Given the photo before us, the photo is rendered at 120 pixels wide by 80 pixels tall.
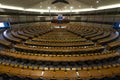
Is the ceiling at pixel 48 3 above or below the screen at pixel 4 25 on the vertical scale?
above

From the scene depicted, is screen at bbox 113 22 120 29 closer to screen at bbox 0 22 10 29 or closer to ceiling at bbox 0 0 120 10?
ceiling at bbox 0 0 120 10

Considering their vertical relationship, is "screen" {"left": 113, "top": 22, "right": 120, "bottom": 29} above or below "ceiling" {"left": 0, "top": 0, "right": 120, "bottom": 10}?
below

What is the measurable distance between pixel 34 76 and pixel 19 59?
3.27 meters

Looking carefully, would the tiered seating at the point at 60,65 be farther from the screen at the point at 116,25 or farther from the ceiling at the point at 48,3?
the ceiling at the point at 48,3

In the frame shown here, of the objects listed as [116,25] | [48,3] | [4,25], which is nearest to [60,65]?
[116,25]

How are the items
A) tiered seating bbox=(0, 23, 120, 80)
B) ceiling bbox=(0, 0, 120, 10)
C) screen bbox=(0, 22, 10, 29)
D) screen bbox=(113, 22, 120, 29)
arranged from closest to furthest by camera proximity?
1. tiered seating bbox=(0, 23, 120, 80)
2. ceiling bbox=(0, 0, 120, 10)
3. screen bbox=(113, 22, 120, 29)
4. screen bbox=(0, 22, 10, 29)

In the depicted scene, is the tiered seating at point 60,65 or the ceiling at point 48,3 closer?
the tiered seating at point 60,65

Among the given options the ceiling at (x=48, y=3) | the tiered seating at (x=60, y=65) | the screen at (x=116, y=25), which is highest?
the ceiling at (x=48, y=3)

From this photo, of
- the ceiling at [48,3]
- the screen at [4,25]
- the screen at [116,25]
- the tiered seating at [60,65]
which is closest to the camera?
the tiered seating at [60,65]

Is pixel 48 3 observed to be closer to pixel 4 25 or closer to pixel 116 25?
pixel 4 25

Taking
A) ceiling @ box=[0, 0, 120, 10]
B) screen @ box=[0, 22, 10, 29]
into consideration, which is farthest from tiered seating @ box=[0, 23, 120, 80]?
screen @ box=[0, 22, 10, 29]

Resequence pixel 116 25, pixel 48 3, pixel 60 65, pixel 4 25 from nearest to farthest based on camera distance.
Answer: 1. pixel 60 65
2. pixel 116 25
3. pixel 4 25
4. pixel 48 3

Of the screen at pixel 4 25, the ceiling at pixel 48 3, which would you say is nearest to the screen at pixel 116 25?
the ceiling at pixel 48 3

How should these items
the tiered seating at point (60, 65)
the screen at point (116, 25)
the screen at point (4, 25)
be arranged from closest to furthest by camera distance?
the tiered seating at point (60, 65) → the screen at point (116, 25) → the screen at point (4, 25)
